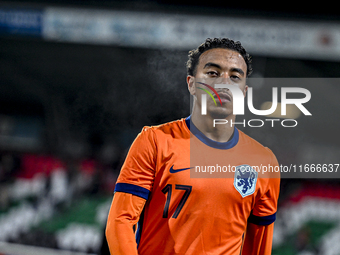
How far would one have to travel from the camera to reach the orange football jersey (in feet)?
4.20

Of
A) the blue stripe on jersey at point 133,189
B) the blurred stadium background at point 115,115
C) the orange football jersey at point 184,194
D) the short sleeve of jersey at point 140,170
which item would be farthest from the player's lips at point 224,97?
the blurred stadium background at point 115,115

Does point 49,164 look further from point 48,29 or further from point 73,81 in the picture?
point 48,29

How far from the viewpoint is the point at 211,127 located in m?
1.43

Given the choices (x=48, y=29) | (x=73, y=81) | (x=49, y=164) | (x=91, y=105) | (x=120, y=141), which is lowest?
(x=49, y=164)

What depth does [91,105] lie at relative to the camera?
123 inches

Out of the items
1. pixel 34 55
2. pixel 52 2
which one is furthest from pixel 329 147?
pixel 34 55

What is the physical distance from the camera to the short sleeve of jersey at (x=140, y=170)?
4.12 ft

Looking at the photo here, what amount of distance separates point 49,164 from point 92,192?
85 cm

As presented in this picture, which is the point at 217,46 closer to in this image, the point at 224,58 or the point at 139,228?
the point at 224,58

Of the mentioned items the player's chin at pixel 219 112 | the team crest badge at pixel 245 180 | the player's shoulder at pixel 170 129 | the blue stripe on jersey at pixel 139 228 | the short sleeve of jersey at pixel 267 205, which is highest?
the player's chin at pixel 219 112

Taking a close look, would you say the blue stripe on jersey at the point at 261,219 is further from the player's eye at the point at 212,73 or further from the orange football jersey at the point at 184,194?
the player's eye at the point at 212,73

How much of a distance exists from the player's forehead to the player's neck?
224 millimetres

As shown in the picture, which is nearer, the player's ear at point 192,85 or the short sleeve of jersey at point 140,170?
the short sleeve of jersey at point 140,170

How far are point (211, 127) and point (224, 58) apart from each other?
1.01ft
